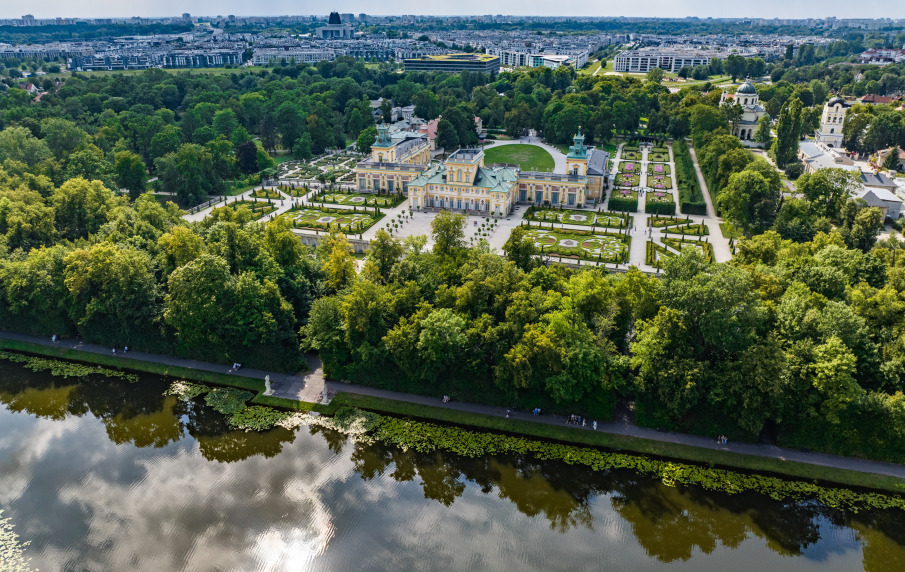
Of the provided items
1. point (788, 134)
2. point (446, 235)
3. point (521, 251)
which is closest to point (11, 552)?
point (446, 235)

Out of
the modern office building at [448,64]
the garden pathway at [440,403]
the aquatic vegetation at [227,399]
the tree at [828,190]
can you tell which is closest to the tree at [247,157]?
the garden pathway at [440,403]

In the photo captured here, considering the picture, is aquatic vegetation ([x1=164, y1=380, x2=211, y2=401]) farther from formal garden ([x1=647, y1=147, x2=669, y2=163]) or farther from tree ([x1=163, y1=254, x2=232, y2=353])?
formal garden ([x1=647, y1=147, x2=669, y2=163])

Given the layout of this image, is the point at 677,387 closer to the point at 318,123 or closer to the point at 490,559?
the point at 490,559

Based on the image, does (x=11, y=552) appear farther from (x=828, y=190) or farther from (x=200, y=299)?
(x=828, y=190)

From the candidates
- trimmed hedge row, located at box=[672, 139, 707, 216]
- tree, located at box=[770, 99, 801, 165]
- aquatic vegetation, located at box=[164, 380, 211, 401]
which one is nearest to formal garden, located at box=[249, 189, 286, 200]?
aquatic vegetation, located at box=[164, 380, 211, 401]

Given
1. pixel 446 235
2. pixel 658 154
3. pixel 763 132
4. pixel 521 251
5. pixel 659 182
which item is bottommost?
pixel 659 182

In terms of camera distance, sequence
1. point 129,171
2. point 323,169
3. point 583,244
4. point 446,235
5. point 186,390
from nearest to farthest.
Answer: point 186,390 → point 446,235 → point 583,244 → point 129,171 → point 323,169
